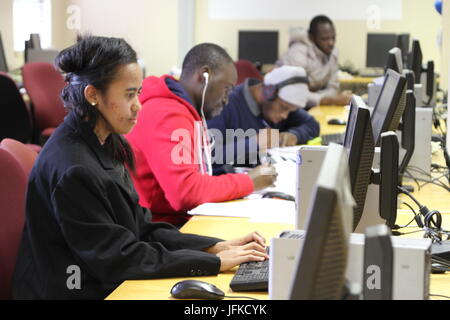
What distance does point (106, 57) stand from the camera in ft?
6.43

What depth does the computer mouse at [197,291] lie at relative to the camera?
1.64m

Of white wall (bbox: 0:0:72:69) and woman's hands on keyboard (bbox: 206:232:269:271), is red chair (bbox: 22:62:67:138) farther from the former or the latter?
woman's hands on keyboard (bbox: 206:232:269:271)

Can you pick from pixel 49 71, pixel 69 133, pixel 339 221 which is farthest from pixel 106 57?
pixel 49 71

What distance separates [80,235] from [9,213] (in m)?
0.30

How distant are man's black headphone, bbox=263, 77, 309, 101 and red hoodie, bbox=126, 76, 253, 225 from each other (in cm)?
118

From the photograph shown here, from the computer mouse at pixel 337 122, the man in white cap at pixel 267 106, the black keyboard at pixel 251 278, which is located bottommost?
the computer mouse at pixel 337 122

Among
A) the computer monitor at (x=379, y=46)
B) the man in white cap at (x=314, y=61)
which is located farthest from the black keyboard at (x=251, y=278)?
the computer monitor at (x=379, y=46)

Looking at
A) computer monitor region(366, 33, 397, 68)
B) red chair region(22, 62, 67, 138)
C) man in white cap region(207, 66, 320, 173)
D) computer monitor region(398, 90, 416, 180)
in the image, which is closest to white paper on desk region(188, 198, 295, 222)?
computer monitor region(398, 90, 416, 180)

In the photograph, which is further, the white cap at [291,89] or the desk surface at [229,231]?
the white cap at [291,89]

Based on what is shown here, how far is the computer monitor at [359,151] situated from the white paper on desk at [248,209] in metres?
0.63

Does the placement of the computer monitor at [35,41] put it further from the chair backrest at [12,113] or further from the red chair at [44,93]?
the chair backrest at [12,113]

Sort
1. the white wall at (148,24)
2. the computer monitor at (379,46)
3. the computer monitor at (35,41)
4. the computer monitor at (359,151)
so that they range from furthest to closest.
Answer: the computer monitor at (379,46) → the white wall at (148,24) → the computer monitor at (35,41) → the computer monitor at (359,151)

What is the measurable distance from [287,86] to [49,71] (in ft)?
6.93

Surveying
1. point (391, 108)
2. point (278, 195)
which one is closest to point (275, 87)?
point (278, 195)
